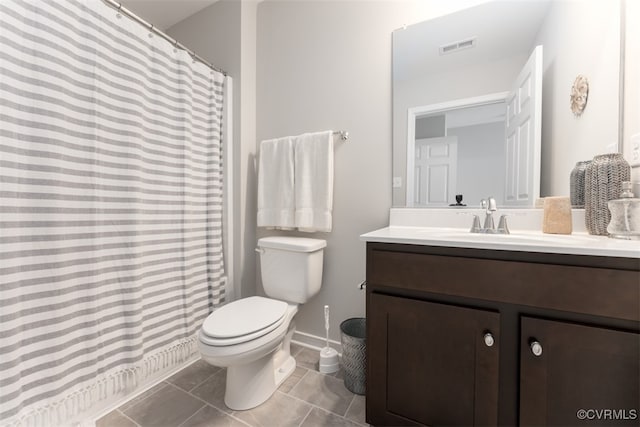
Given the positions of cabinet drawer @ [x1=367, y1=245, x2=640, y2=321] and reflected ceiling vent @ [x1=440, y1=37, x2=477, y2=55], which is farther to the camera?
reflected ceiling vent @ [x1=440, y1=37, x2=477, y2=55]

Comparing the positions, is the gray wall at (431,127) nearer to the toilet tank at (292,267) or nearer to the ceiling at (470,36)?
the ceiling at (470,36)

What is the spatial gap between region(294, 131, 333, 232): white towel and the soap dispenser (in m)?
1.17

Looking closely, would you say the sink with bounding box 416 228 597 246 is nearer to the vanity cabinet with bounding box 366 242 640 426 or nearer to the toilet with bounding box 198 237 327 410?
the vanity cabinet with bounding box 366 242 640 426

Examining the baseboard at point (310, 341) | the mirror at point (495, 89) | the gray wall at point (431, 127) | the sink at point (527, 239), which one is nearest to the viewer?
the sink at point (527, 239)

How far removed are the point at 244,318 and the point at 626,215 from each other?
1504 mm

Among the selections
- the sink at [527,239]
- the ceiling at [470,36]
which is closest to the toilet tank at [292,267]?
the sink at [527,239]

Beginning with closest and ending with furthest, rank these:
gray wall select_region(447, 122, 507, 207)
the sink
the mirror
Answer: the sink
the mirror
gray wall select_region(447, 122, 507, 207)

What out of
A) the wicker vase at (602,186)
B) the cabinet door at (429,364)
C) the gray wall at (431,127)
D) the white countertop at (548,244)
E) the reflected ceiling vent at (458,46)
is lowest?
the cabinet door at (429,364)

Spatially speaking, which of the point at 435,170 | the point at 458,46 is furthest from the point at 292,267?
the point at 458,46

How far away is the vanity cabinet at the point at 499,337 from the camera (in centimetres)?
68

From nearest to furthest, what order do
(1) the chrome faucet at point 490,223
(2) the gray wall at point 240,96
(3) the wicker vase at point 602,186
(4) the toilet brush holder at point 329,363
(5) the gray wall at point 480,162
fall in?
(3) the wicker vase at point 602,186
(1) the chrome faucet at point 490,223
(5) the gray wall at point 480,162
(4) the toilet brush holder at point 329,363
(2) the gray wall at point 240,96

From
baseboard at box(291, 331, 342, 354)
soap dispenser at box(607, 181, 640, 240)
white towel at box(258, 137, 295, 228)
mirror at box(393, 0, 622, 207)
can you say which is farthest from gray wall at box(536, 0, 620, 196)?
baseboard at box(291, 331, 342, 354)

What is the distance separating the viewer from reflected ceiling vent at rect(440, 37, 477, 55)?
129cm

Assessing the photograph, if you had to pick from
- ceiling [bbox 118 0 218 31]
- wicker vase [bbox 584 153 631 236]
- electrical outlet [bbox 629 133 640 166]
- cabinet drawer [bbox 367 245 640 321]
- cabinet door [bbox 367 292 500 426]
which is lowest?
cabinet door [bbox 367 292 500 426]
